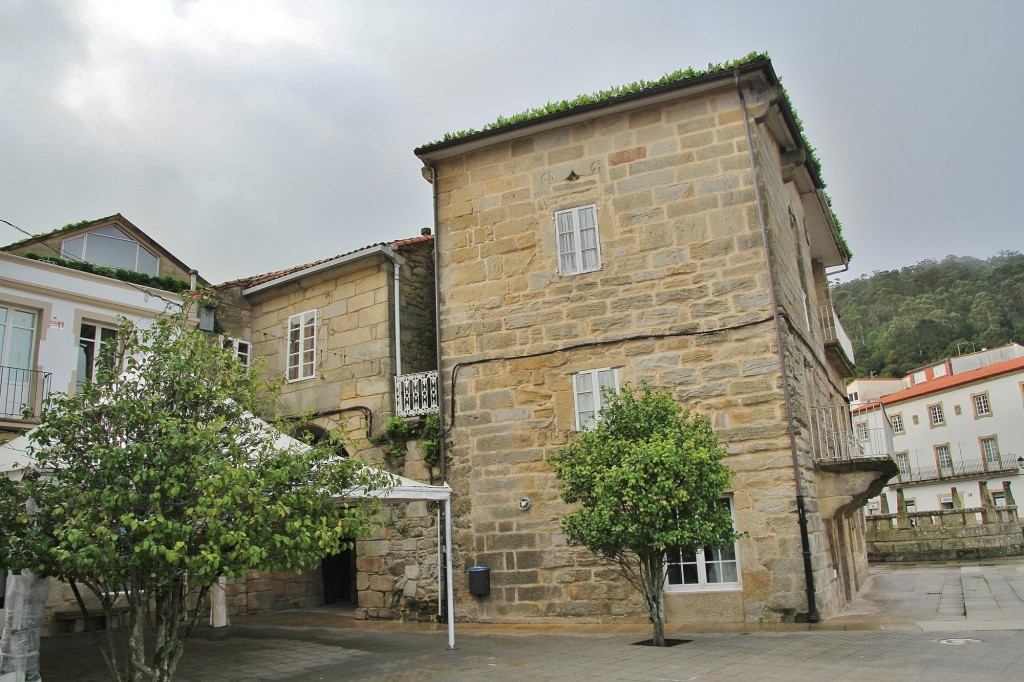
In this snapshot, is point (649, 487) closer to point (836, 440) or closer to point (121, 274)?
point (836, 440)

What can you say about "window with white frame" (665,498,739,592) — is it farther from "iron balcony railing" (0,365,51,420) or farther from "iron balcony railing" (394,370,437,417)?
"iron balcony railing" (0,365,51,420)

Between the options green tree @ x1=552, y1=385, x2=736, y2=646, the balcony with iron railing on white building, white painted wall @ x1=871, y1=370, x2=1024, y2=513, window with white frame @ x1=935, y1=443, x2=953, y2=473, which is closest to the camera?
→ green tree @ x1=552, y1=385, x2=736, y2=646

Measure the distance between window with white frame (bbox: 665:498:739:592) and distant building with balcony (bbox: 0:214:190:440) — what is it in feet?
26.6

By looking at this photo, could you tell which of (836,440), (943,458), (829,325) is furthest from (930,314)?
(836,440)

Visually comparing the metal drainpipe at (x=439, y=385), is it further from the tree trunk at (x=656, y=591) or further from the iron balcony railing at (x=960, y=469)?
the iron balcony railing at (x=960, y=469)

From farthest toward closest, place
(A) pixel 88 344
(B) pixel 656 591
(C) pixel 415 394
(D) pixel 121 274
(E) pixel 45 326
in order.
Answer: (D) pixel 121 274, (A) pixel 88 344, (C) pixel 415 394, (E) pixel 45 326, (B) pixel 656 591

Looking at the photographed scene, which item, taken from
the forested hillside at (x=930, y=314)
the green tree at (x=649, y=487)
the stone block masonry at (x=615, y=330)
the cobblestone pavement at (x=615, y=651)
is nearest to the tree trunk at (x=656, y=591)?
the green tree at (x=649, y=487)

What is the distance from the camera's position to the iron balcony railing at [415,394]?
1231 centimetres

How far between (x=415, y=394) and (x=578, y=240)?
3723 mm

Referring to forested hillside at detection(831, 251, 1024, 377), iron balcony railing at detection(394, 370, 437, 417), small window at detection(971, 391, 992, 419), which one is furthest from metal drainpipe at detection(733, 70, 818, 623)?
forested hillside at detection(831, 251, 1024, 377)

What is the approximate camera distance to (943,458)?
141ft

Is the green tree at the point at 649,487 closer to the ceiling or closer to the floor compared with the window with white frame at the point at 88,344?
closer to the floor

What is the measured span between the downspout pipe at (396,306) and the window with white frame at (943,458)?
40217 mm

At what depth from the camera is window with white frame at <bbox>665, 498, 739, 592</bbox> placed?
9578mm
